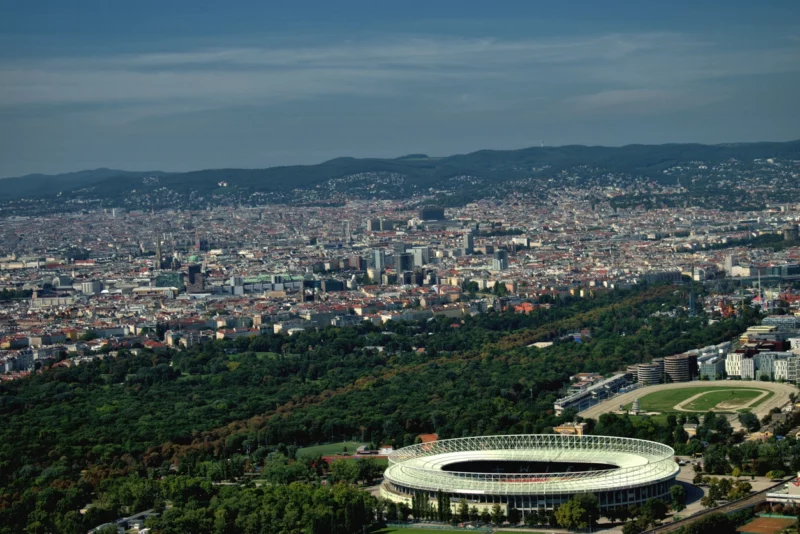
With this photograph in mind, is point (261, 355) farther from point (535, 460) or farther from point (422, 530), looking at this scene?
point (422, 530)

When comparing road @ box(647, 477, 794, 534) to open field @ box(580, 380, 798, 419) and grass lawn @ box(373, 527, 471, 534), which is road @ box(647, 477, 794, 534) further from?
open field @ box(580, 380, 798, 419)

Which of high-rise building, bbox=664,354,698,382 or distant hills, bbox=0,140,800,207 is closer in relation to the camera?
high-rise building, bbox=664,354,698,382

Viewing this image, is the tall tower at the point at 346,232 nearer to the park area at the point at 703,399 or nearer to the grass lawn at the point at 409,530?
the park area at the point at 703,399

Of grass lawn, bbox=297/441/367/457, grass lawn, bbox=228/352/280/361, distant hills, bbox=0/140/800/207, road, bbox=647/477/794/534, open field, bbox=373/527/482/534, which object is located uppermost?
distant hills, bbox=0/140/800/207

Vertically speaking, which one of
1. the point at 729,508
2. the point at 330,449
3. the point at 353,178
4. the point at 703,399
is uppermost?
the point at 353,178

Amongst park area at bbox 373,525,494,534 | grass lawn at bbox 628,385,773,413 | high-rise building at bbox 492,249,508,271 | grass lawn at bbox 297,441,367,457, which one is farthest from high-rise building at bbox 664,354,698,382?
high-rise building at bbox 492,249,508,271

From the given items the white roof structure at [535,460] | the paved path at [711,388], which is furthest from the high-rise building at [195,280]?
the white roof structure at [535,460]

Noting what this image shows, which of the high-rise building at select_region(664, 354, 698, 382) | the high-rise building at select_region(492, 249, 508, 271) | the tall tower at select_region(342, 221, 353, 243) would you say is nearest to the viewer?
the high-rise building at select_region(664, 354, 698, 382)

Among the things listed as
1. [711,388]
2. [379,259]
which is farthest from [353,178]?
[711,388]
